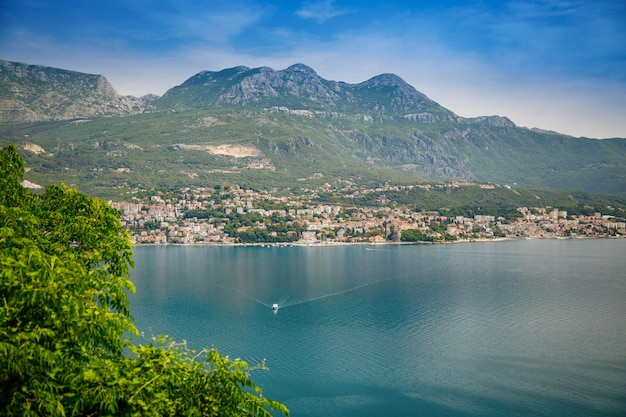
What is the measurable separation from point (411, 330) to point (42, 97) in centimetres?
19265

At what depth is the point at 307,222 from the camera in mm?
95938

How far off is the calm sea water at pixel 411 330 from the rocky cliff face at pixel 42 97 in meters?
146

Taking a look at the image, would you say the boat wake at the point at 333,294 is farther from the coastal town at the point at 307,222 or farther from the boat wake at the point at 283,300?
the coastal town at the point at 307,222

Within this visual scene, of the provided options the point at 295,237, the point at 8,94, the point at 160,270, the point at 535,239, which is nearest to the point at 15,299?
the point at 160,270

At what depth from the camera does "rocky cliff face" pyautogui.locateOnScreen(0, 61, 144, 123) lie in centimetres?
17200

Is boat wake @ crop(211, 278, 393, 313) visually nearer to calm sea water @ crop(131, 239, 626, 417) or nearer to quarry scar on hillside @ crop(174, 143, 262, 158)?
calm sea water @ crop(131, 239, 626, 417)

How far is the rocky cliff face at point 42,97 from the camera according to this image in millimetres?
172000

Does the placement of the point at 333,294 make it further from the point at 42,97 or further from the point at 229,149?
the point at 42,97

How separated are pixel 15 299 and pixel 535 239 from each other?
106m

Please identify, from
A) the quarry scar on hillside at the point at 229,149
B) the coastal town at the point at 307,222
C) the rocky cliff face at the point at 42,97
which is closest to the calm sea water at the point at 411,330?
the coastal town at the point at 307,222

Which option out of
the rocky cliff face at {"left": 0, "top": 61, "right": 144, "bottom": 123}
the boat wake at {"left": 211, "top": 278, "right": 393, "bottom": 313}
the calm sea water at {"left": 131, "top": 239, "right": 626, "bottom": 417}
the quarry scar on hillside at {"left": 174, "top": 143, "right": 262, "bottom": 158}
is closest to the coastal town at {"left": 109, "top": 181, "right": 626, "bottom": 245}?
the calm sea water at {"left": 131, "top": 239, "right": 626, "bottom": 417}

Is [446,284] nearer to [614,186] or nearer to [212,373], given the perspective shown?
[212,373]

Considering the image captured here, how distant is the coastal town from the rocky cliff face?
96519 mm

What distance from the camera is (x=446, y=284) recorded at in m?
43.8
